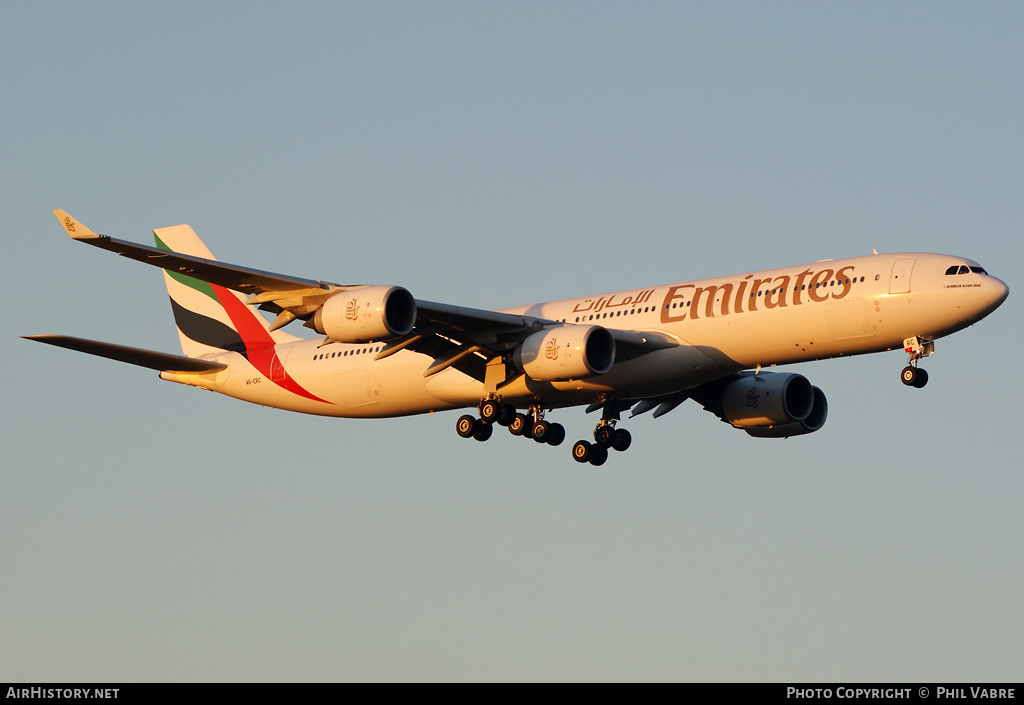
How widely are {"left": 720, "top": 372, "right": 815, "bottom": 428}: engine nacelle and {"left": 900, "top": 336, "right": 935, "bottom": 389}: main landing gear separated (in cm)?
762

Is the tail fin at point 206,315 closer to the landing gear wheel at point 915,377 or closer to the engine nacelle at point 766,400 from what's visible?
the engine nacelle at point 766,400

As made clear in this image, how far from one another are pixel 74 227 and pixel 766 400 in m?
22.2

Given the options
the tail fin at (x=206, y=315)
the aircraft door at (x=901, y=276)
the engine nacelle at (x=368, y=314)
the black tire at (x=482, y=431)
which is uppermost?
the tail fin at (x=206, y=315)

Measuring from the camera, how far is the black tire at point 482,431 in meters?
42.0

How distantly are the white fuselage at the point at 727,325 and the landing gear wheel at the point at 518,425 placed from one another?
0.56 meters

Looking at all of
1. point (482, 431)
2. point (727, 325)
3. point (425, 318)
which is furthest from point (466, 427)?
point (727, 325)

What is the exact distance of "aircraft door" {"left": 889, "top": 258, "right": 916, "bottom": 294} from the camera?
121 feet

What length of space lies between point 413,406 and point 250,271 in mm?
8588

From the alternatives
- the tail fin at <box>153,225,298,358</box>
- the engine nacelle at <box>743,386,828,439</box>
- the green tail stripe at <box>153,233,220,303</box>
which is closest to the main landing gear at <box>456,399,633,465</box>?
the engine nacelle at <box>743,386,828,439</box>

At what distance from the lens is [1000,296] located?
36.6 m

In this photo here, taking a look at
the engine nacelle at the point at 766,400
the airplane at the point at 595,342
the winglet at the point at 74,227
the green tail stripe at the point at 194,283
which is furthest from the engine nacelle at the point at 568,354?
the green tail stripe at the point at 194,283

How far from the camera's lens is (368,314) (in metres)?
36.7
